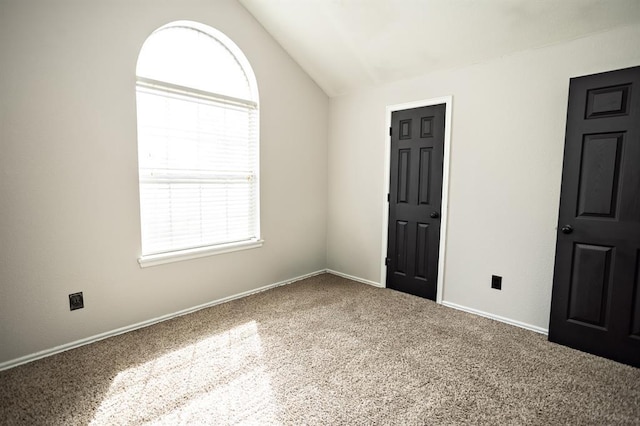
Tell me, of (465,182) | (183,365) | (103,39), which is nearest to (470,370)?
(465,182)

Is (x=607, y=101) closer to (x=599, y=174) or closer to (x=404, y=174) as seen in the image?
(x=599, y=174)

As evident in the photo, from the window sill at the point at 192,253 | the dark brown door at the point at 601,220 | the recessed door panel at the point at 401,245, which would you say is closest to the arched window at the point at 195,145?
the window sill at the point at 192,253

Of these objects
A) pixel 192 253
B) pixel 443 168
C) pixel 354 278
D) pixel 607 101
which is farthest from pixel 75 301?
pixel 607 101

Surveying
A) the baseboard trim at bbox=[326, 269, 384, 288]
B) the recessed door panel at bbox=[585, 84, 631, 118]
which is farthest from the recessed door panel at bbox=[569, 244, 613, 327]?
the baseboard trim at bbox=[326, 269, 384, 288]

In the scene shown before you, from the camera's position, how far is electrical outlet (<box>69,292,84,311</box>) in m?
2.42

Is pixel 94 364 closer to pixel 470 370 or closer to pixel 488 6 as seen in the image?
pixel 470 370

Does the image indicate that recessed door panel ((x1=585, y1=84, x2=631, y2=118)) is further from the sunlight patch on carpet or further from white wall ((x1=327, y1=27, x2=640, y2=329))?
the sunlight patch on carpet

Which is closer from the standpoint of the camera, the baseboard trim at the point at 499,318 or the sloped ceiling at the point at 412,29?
the sloped ceiling at the point at 412,29

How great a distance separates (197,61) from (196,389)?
2604 millimetres

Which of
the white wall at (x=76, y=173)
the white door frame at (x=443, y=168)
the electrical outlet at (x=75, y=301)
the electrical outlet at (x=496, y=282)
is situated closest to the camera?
the white wall at (x=76, y=173)

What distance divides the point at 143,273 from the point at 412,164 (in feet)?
8.57

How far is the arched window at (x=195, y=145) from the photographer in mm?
2791

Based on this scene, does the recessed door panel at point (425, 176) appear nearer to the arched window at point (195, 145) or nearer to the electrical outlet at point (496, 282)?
the electrical outlet at point (496, 282)

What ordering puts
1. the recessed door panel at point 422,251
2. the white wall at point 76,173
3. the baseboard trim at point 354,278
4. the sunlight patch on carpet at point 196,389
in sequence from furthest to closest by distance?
the baseboard trim at point 354,278, the recessed door panel at point 422,251, the white wall at point 76,173, the sunlight patch on carpet at point 196,389
